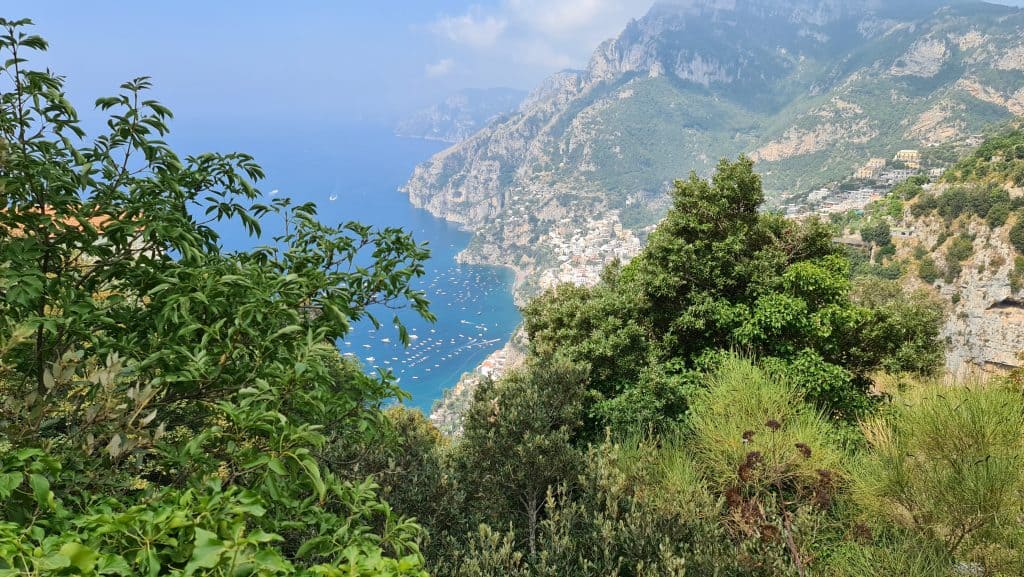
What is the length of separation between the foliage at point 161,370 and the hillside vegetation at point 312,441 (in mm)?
16

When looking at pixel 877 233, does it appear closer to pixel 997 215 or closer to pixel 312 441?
pixel 997 215

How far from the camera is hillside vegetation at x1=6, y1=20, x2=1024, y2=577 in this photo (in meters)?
1.59

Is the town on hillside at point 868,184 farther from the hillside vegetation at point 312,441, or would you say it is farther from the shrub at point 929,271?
the hillside vegetation at point 312,441

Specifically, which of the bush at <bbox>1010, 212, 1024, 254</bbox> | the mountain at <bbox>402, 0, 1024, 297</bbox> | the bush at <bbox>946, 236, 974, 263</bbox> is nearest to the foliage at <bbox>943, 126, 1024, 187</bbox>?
the bush at <bbox>1010, 212, 1024, 254</bbox>

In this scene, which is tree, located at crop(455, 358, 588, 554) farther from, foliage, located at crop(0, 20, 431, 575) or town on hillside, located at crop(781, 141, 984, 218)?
town on hillside, located at crop(781, 141, 984, 218)

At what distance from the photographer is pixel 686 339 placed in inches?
344

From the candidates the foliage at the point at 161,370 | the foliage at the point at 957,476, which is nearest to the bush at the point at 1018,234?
the foliage at the point at 957,476

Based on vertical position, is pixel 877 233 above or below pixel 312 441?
above

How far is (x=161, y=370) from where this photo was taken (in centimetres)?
207

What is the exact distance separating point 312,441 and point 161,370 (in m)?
1.03

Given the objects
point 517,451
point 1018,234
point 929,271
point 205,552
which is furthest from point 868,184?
point 205,552

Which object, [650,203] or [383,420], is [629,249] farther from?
[383,420]

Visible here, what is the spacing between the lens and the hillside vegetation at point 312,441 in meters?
1.59

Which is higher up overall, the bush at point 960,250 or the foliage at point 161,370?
the bush at point 960,250
